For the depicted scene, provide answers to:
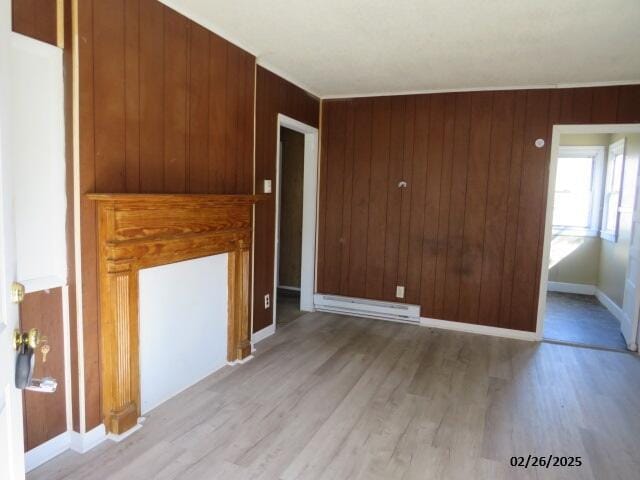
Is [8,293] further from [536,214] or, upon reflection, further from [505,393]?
[536,214]

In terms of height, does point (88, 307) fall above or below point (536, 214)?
below

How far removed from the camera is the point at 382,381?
3139mm

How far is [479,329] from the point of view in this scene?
433 cm

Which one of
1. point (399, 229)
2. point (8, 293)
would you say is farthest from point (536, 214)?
point (8, 293)

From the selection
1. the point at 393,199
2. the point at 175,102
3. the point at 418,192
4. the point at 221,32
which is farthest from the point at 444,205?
the point at 175,102

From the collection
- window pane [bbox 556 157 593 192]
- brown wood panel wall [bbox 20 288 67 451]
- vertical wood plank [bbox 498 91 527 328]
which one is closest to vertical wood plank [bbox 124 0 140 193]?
brown wood panel wall [bbox 20 288 67 451]

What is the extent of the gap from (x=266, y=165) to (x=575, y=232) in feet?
15.7

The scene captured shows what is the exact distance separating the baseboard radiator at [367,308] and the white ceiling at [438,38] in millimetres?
2222

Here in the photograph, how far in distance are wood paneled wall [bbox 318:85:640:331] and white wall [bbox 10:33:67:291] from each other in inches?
123

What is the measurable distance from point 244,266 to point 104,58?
1653mm

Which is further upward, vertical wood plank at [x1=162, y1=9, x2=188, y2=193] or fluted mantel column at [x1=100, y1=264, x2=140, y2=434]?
vertical wood plank at [x1=162, y1=9, x2=188, y2=193]

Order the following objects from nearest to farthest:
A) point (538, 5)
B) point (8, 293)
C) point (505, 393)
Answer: point (8, 293)
point (538, 5)
point (505, 393)

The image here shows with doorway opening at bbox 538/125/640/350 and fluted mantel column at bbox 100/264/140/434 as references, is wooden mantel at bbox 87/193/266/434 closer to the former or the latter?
fluted mantel column at bbox 100/264/140/434

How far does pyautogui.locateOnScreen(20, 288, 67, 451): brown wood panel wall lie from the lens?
1978 millimetres
